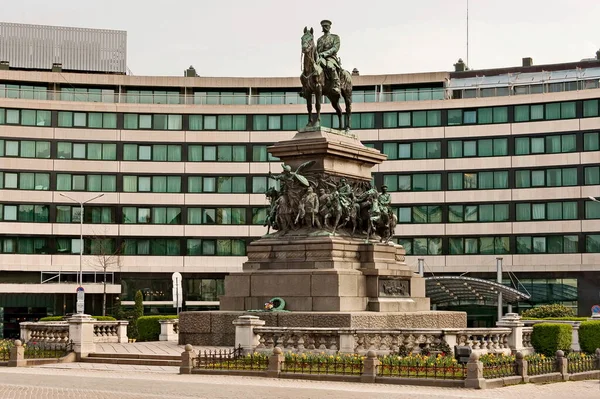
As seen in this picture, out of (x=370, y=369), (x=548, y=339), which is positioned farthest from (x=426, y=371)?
(x=548, y=339)

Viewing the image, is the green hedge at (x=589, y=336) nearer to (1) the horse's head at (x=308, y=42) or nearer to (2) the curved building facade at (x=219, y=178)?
(1) the horse's head at (x=308, y=42)

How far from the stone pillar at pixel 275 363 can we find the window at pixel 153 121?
69255mm

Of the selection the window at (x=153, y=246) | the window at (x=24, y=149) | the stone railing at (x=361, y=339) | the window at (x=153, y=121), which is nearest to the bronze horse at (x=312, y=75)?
the stone railing at (x=361, y=339)

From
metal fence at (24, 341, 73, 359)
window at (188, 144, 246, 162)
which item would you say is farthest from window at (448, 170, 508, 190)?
metal fence at (24, 341, 73, 359)

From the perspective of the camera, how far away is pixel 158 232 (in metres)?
99.0

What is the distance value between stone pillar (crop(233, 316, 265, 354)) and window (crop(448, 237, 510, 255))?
207 feet

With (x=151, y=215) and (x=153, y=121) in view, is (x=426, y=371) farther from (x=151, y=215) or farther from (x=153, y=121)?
(x=153, y=121)

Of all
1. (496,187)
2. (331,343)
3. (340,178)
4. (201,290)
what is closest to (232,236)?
(201,290)

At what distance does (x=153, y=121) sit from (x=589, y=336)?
6075cm

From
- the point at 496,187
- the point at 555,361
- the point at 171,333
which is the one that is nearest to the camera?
the point at 555,361

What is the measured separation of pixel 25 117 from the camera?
9762 cm

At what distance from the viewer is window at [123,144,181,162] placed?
9931 centimetres

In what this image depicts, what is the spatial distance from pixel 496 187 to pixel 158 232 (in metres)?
29.1

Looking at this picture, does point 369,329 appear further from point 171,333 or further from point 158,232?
point 158,232
